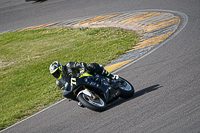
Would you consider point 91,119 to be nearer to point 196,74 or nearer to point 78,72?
point 78,72

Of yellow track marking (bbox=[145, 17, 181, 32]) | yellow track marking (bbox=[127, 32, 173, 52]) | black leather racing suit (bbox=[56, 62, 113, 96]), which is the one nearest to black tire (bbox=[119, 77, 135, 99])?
black leather racing suit (bbox=[56, 62, 113, 96])

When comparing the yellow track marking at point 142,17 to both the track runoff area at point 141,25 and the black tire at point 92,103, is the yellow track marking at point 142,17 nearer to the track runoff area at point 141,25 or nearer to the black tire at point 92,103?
the track runoff area at point 141,25

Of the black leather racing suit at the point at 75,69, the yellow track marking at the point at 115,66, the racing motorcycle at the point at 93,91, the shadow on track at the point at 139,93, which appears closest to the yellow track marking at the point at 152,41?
the yellow track marking at the point at 115,66

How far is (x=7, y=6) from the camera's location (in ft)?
65.5

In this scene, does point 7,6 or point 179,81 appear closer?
point 179,81

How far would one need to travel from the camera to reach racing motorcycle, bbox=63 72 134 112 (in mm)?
6684

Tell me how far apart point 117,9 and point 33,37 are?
493cm

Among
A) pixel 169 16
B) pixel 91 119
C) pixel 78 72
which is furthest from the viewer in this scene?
pixel 169 16

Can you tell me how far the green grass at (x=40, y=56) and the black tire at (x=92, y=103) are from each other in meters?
2.48

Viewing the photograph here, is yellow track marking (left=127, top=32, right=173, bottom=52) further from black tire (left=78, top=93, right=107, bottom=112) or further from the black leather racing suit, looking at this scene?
black tire (left=78, top=93, right=107, bottom=112)

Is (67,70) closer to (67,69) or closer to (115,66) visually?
(67,69)

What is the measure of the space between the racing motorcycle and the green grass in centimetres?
232

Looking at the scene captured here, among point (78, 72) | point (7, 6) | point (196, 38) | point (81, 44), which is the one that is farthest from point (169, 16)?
point (7, 6)

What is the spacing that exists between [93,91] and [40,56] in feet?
24.0
